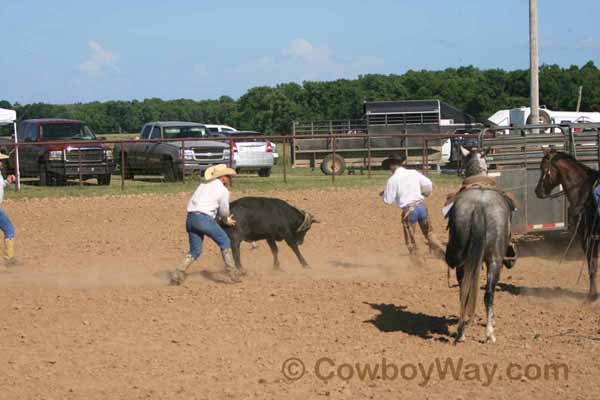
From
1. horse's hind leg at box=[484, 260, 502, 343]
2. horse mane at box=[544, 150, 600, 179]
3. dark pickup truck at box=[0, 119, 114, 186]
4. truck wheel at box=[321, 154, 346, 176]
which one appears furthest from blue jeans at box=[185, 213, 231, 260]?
truck wheel at box=[321, 154, 346, 176]

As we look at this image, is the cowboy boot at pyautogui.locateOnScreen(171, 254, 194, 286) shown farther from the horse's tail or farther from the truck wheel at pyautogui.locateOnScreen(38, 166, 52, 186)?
the truck wheel at pyautogui.locateOnScreen(38, 166, 52, 186)

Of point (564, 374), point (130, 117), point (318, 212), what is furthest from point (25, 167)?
point (130, 117)

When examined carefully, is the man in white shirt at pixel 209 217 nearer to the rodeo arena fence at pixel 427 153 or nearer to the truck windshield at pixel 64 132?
the rodeo arena fence at pixel 427 153

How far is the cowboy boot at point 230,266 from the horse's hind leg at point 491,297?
3895 millimetres

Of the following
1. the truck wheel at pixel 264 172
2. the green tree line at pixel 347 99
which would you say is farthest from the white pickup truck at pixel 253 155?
the green tree line at pixel 347 99

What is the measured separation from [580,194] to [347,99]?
81.4 m

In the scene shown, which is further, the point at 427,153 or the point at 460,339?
the point at 427,153

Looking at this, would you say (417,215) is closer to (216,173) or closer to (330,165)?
(216,173)

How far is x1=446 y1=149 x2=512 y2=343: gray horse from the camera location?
8.64 metres

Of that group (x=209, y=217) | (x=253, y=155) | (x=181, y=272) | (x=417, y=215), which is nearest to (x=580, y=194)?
(x=417, y=215)

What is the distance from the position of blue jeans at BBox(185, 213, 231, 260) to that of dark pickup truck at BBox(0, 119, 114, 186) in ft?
42.6

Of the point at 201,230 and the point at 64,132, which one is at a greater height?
the point at 64,132

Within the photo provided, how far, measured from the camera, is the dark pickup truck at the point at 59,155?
24.2 m

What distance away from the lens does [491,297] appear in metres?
8.73
